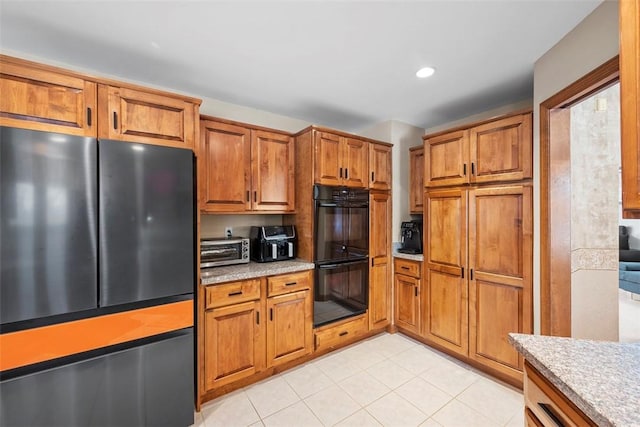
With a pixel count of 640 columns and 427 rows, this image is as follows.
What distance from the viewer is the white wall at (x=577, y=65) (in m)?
1.38

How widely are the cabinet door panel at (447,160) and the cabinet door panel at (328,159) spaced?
0.97 metres

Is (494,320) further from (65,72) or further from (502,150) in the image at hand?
(65,72)

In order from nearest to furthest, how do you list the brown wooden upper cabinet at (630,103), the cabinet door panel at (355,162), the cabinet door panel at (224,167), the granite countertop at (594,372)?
the granite countertop at (594,372)
the brown wooden upper cabinet at (630,103)
the cabinet door panel at (224,167)
the cabinet door panel at (355,162)

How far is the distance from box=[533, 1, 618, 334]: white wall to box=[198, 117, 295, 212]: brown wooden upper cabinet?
2122 millimetres

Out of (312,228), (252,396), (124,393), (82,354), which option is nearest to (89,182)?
(82,354)

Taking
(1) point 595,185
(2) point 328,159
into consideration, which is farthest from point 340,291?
(1) point 595,185

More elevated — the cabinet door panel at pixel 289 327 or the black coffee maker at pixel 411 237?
the black coffee maker at pixel 411 237

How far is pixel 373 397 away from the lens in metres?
2.03

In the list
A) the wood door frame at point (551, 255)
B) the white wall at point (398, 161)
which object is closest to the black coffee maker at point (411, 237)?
the white wall at point (398, 161)

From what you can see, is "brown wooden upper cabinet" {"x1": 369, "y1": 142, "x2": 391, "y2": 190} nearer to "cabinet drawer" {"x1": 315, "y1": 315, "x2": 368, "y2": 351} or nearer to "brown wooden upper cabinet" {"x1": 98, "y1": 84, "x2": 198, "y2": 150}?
"cabinet drawer" {"x1": 315, "y1": 315, "x2": 368, "y2": 351}

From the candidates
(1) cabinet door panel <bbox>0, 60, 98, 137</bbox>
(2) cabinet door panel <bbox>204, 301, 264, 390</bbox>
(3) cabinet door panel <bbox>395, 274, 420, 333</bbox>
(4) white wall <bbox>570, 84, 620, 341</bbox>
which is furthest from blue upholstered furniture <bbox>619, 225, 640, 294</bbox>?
(1) cabinet door panel <bbox>0, 60, 98, 137</bbox>

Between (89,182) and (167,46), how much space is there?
1.07m

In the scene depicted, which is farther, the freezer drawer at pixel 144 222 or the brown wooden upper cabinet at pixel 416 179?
the brown wooden upper cabinet at pixel 416 179

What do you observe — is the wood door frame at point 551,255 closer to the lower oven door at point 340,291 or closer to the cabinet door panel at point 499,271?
the cabinet door panel at point 499,271
